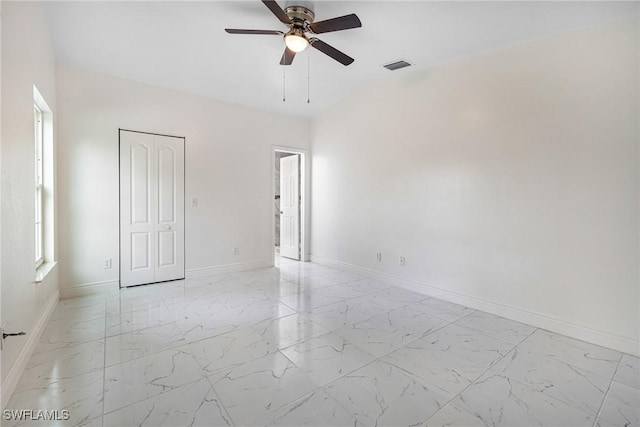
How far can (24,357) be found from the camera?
7.04 ft

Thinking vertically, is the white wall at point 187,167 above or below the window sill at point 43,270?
above

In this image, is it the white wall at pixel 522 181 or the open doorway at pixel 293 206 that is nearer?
the white wall at pixel 522 181

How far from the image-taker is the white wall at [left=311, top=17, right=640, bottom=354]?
250 centimetres

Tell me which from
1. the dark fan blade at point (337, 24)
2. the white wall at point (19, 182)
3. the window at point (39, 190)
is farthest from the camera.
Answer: the window at point (39, 190)

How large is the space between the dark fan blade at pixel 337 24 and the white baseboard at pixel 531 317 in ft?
10.1

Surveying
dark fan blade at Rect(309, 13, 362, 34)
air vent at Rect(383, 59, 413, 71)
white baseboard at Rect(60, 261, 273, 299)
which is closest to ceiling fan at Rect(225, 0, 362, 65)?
dark fan blade at Rect(309, 13, 362, 34)

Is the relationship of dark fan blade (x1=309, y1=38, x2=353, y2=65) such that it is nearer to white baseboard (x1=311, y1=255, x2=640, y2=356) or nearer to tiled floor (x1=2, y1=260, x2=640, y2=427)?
tiled floor (x1=2, y1=260, x2=640, y2=427)

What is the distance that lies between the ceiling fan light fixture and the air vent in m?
1.50

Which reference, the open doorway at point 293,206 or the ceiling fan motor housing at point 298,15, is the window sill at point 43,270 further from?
the open doorway at point 293,206

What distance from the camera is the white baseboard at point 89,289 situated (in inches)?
143

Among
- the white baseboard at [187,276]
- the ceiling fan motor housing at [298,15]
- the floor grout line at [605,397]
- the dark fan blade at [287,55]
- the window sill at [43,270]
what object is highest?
the ceiling fan motor housing at [298,15]

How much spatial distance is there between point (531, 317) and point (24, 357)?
4.34 metres

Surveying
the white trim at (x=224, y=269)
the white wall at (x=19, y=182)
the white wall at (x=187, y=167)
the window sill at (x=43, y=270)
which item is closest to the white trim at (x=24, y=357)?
the white wall at (x=19, y=182)

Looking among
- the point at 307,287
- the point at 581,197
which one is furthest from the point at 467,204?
the point at 307,287
